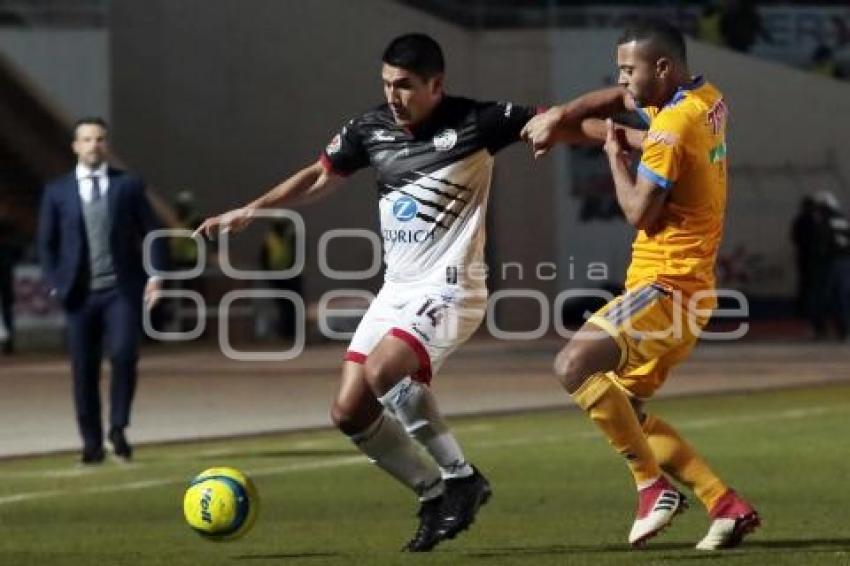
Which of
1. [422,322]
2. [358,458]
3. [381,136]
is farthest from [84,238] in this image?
[422,322]

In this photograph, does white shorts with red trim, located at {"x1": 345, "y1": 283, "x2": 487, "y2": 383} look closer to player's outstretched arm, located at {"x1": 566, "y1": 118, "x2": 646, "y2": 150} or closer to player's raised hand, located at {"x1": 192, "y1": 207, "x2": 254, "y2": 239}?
player's raised hand, located at {"x1": 192, "y1": 207, "x2": 254, "y2": 239}

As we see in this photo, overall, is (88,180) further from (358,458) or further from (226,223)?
(226,223)

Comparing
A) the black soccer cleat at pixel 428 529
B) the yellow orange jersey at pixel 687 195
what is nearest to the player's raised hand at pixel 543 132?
the yellow orange jersey at pixel 687 195

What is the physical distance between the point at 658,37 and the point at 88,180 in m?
7.15

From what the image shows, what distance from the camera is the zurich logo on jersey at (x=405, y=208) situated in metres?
11.5

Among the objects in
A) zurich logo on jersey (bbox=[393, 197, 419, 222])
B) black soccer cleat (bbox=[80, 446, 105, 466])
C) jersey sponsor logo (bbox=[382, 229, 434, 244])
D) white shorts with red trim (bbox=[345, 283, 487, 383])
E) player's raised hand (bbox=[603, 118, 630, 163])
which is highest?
player's raised hand (bbox=[603, 118, 630, 163])

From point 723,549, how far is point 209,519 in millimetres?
2273

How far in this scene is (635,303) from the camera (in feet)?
35.9

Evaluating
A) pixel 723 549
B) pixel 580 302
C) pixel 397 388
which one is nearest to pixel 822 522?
pixel 723 549

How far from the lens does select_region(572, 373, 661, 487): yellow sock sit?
11.0m

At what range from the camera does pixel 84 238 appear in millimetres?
17047

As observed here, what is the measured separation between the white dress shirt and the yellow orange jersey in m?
6.81

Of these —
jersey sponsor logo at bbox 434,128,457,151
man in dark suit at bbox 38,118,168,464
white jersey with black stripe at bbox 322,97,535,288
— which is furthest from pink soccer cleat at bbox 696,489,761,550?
man in dark suit at bbox 38,118,168,464

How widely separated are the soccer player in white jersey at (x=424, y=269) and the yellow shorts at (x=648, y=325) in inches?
30.6
